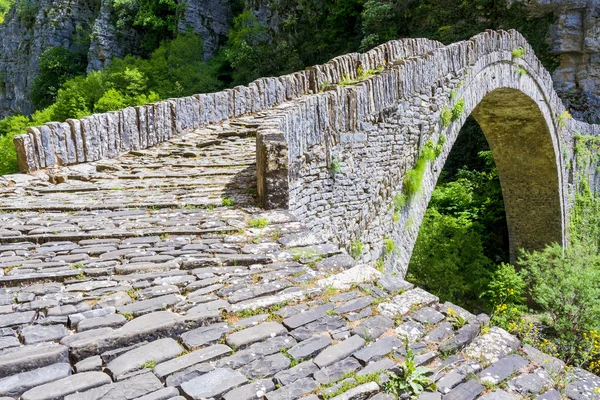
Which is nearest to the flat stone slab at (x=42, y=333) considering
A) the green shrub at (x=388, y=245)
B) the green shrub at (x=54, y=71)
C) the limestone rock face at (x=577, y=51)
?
the green shrub at (x=388, y=245)

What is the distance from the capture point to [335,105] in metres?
5.06

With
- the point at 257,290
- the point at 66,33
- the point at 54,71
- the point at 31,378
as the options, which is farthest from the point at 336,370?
the point at 66,33

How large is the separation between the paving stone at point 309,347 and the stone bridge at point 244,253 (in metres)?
0.01

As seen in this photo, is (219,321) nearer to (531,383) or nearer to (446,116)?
(531,383)

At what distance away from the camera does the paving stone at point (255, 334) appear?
2031 millimetres

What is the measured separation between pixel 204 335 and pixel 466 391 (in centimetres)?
115

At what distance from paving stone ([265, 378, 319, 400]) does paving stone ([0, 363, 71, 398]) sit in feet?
2.62

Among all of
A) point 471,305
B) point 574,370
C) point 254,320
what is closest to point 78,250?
point 254,320

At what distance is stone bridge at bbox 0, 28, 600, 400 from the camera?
1884 mm

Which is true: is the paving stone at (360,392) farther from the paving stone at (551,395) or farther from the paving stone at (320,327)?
the paving stone at (551,395)

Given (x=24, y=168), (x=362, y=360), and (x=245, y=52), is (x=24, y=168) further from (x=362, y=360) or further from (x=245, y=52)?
(x=245, y=52)

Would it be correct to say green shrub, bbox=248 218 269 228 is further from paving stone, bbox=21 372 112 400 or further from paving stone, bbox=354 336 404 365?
paving stone, bbox=21 372 112 400

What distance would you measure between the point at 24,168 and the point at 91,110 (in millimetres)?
17782

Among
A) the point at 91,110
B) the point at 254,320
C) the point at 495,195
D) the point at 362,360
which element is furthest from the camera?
the point at 91,110
